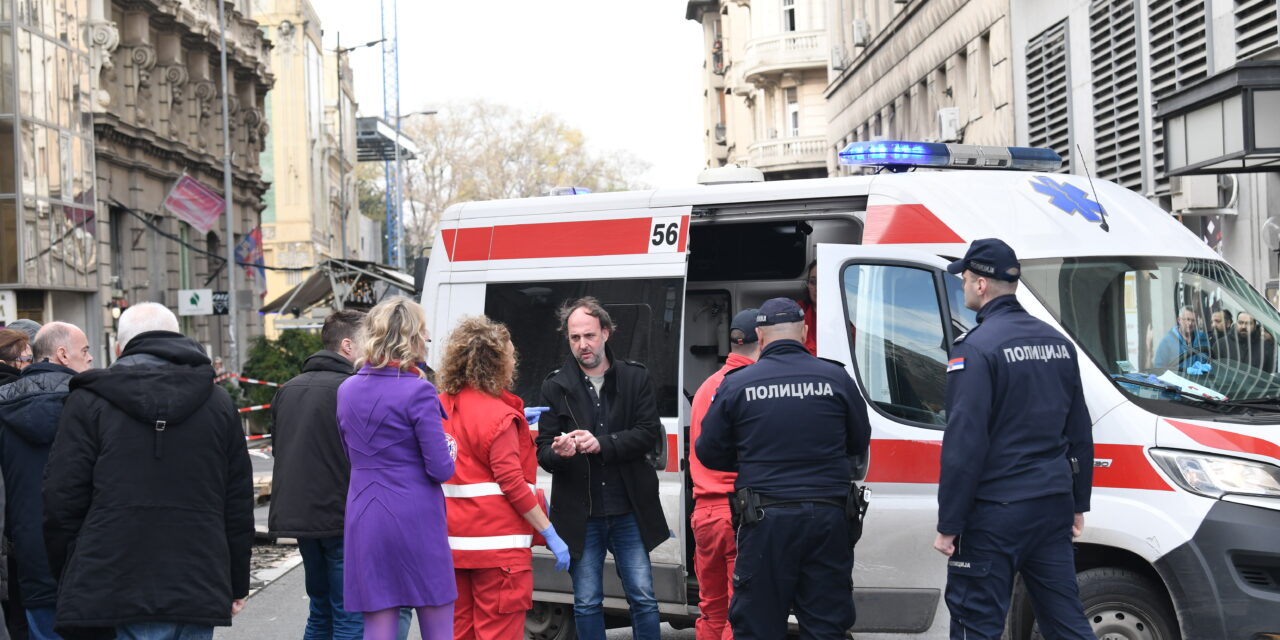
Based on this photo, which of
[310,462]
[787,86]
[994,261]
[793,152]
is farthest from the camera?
[787,86]

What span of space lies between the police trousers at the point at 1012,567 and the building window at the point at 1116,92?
14246mm

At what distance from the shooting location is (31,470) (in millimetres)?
6164

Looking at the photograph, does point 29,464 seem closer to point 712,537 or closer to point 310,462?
point 310,462

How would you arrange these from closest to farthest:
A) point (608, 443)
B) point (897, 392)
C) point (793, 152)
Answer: point (608, 443) → point (897, 392) → point (793, 152)

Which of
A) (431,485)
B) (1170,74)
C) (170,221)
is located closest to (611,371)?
(431,485)

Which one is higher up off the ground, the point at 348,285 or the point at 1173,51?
the point at 1173,51

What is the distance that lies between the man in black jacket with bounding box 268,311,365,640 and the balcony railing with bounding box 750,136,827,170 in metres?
42.0

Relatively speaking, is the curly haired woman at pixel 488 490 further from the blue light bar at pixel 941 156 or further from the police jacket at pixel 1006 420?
the blue light bar at pixel 941 156

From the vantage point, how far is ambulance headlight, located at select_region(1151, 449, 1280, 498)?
5973 millimetres

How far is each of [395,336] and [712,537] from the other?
190 cm

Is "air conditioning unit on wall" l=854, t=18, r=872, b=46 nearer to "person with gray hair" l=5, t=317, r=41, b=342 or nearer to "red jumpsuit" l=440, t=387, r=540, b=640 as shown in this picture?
"person with gray hair" l=5, t=317, r=41, b=342

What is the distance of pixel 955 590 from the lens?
19.0ft

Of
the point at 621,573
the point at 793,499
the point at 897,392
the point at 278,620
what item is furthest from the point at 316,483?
the point at 278,620

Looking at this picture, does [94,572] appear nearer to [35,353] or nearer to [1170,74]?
[35,353]
